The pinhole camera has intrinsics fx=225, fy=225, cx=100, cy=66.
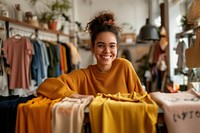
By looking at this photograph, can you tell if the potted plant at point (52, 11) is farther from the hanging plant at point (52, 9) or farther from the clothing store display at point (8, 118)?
the clothing store display at point (8, 118)

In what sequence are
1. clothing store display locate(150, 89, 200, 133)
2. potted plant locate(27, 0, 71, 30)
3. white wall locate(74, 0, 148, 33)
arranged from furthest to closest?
white wall locate(74, 0, 148, 33), potted plant locate(27, 0, 71, 30), clothing store display locate(150, 89, 200, 133)

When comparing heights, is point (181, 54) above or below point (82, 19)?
below

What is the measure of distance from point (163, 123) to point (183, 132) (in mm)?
69

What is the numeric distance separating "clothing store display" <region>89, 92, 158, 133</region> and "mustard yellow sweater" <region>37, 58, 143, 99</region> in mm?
294

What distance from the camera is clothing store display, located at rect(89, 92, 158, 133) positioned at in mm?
716

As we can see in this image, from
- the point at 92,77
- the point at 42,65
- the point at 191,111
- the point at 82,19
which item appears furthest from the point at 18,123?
the point at 82,19

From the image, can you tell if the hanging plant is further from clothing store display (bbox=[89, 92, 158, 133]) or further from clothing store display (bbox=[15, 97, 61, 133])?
clothing store display (bbox=[89, 92, 158, 133])

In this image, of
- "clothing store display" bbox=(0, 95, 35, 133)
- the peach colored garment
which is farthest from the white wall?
"clothing store display" bbox=(0, 95, 35, 133)

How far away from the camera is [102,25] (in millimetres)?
1271

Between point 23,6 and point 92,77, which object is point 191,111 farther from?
point 23,6

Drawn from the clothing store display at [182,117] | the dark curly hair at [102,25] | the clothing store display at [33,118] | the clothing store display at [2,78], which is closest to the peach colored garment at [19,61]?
the clothing store display at [2,78]

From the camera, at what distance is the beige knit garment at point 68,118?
747mm

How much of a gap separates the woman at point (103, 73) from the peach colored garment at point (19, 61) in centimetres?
213

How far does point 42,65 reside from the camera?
137 inches
